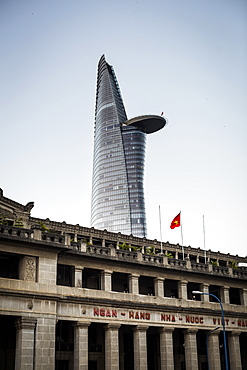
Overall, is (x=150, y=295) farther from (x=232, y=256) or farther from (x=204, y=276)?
(x=232, y=256)

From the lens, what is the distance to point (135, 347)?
166ft

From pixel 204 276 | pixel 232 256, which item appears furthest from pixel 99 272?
pixel 232 256

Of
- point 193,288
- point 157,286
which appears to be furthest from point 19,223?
point 193,288

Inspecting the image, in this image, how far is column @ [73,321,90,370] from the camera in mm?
44812

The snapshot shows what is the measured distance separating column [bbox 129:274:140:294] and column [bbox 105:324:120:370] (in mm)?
4673

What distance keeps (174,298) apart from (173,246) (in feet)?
46.1

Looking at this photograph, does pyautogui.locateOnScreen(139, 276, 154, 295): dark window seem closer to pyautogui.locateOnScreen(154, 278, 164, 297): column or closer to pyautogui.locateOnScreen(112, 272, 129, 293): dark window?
pyautogui.locateOnScreen(112, 272, 129, 293): dark window

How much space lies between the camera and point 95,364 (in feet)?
169

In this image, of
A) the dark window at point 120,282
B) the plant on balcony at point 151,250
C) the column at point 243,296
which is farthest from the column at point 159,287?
the column at point 243,296

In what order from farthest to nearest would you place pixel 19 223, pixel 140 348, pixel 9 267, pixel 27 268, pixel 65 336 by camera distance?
pixel 65 336 < pixel 140 348 < pixel 19 223 < pixel 9 267 < pixel 27 268

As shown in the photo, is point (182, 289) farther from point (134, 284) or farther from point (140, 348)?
point (140, 348)

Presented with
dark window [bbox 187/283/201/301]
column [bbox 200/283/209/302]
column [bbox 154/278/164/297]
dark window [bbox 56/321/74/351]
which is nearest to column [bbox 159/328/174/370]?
column [bbox 154/278/164/297]

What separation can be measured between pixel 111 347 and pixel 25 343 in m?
10.1

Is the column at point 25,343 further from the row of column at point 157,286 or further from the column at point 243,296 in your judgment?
the column at point 243,296
